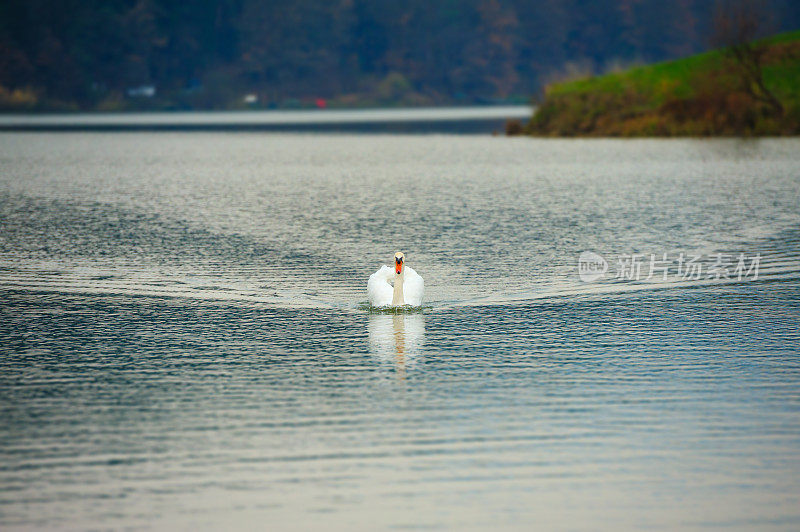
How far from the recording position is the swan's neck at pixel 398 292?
683 inches

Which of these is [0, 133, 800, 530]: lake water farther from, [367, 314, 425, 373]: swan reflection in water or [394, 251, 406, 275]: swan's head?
[394, 251, 406, 275]: swan's head

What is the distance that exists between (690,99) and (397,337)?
2376 inches

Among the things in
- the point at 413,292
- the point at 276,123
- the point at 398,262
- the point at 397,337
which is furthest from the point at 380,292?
the point at 276,123

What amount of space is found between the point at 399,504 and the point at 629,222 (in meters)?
20.7

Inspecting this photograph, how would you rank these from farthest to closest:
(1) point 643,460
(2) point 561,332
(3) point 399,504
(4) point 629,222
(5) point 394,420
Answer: (4) point 629,222 → (2) point 561,332 → (5) point 394,420 → (1) point 643,460 → (3) point 399,504

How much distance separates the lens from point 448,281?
20344mm

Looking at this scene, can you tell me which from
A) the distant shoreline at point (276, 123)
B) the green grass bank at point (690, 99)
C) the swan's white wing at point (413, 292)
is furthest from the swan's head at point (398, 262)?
the distant shoreline at point (276, 123)

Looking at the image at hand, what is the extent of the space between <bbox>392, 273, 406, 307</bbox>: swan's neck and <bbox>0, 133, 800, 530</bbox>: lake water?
0.23m

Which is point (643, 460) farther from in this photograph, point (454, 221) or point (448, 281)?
point (454, 221)

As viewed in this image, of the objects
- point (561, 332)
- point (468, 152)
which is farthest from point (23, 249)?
point (468, 152)

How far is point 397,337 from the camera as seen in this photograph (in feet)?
51.9

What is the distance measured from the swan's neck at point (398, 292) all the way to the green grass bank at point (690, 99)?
55973 mm

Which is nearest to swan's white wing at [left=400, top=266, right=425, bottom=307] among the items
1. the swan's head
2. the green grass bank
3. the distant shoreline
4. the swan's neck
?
the swan's neck

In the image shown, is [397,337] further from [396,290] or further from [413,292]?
[413,292]
